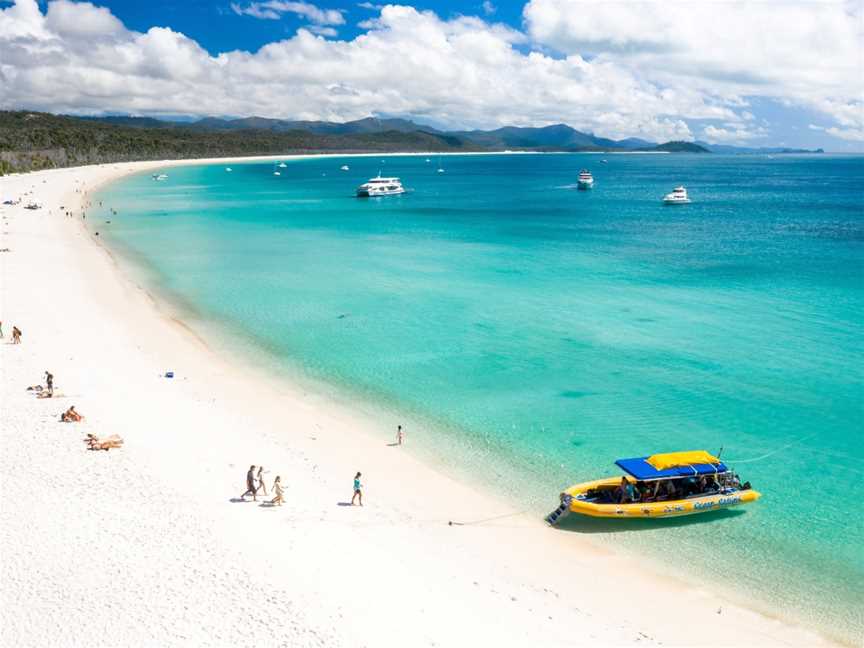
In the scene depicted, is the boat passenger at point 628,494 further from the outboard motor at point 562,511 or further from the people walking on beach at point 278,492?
the people walking on beach at point 278,492

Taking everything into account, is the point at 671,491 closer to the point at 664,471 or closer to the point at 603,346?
the point at 664,471

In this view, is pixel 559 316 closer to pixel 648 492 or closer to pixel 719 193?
pixel 648 492

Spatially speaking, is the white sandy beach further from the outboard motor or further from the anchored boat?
the anchored boat

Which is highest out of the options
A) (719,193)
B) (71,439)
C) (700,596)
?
(719,193)

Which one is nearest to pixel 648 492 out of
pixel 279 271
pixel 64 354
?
pixel 64 354

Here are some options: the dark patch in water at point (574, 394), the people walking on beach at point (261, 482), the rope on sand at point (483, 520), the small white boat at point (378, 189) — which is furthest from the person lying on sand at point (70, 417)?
the small white boat at point (378, 189)

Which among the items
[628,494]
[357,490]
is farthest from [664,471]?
[357,490]
